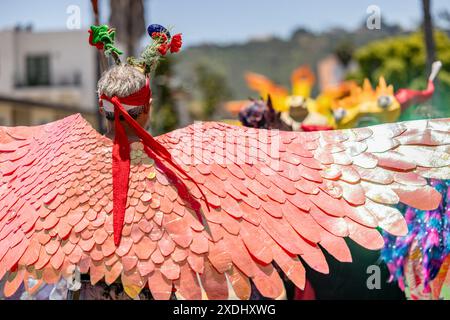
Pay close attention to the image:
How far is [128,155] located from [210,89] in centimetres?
2768

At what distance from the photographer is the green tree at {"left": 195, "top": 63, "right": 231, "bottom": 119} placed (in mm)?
27859

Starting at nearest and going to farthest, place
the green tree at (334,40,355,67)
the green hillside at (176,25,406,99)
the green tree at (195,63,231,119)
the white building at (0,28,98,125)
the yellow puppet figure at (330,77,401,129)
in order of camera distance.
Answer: the yellow puppet figure at (330,77,401,129)
the white building at (0,28,98,125)
the green tree at (195,63,231,119)
the green tree at (334,40,355,67)
the green hillside at (176,25,406,99)

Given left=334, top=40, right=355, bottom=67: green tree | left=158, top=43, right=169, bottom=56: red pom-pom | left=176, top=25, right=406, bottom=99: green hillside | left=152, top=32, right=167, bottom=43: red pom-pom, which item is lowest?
left=158, top=43, right=169, bottom=56: red pom-pom

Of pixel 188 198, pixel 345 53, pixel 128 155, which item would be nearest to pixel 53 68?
pixel 345 53

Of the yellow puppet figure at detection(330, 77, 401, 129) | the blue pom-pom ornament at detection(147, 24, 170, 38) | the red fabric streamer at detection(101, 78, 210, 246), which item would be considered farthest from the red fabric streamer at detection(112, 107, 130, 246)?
the yellow puppet figure at detection(330, 77, 401, 129)

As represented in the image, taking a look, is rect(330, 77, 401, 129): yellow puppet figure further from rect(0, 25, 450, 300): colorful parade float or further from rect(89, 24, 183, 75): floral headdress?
rect(89, 24, 183, 75): floral headdress

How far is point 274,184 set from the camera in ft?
7.61

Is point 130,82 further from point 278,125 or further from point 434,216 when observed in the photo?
point 278,125

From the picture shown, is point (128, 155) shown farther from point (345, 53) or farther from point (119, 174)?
point (345, 53)

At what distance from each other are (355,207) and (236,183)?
1.31 feet

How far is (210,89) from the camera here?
2978 centimetres

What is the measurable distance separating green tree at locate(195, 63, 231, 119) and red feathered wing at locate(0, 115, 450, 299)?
79.6ft

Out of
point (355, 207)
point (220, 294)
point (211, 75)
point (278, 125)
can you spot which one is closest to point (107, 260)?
point (220, 294)

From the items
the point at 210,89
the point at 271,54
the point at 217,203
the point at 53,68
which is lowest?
→ the point at 217,203
